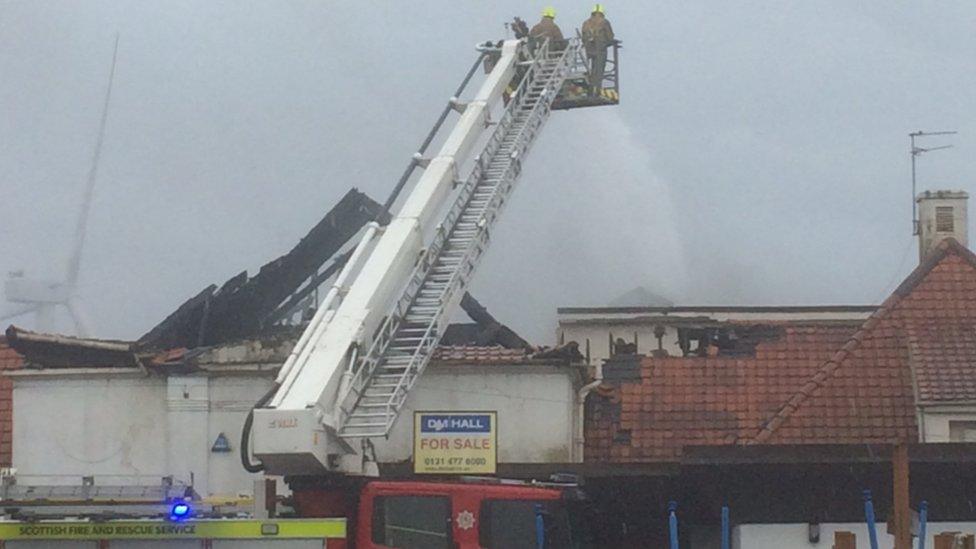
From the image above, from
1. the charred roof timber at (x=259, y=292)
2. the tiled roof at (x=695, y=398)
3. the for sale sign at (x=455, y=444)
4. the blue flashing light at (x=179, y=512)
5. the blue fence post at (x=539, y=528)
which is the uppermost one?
the charred roof timber at (x=259, y=292)

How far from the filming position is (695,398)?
3319 centimetres

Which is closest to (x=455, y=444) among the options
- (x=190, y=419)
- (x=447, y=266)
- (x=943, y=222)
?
(x=447, y=266)

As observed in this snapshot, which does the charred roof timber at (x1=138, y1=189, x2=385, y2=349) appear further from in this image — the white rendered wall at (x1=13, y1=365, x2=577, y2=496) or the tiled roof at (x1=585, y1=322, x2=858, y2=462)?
the tiled roof at (x1=585, y1=322, x2=858, y2=462)

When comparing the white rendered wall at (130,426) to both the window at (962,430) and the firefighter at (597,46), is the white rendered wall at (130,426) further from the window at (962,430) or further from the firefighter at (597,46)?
the window at (962,430)

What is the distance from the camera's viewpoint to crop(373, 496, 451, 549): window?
19.9 meters

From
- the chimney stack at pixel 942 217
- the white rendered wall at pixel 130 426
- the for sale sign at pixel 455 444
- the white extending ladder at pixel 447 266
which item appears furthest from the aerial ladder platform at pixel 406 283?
the chimney stack at pixel 942 217

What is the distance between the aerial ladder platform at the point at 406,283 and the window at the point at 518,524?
3697 millimetres

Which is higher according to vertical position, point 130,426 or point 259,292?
point 259,292

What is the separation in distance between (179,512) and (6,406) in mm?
16668

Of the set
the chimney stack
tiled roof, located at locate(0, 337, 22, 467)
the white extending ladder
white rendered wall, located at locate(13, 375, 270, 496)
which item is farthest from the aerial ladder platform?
tiled roof, located at locate(0, 337, 22, 467)

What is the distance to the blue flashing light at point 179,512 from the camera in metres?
19.2

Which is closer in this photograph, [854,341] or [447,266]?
[447,266]

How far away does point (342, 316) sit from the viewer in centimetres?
2508

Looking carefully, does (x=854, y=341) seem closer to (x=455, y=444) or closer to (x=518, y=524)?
(x=455, y=444)
